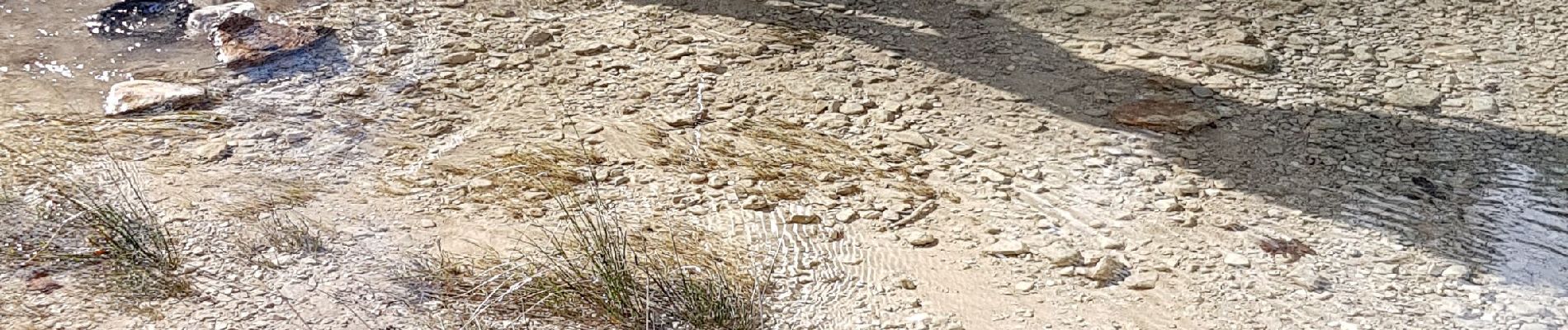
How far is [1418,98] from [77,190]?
13.8 ft

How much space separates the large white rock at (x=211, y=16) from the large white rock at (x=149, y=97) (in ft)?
1.78

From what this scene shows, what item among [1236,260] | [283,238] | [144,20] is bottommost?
[1236,260]

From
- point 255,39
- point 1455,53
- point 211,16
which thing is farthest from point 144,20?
point 1455,53

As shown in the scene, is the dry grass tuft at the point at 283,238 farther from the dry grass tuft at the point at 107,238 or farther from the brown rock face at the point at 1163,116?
the brown rock face at the point at 1163,116

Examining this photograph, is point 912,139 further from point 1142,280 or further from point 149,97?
point 149,97

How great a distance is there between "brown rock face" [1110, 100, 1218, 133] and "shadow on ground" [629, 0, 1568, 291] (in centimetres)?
4

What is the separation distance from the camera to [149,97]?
→ 4441 mm

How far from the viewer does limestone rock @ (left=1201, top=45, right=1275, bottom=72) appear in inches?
187

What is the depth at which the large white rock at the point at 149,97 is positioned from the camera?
440cm

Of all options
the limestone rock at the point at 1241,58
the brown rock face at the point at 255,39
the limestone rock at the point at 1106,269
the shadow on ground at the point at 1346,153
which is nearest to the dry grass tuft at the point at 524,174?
the brown rock face at the point at 255,39

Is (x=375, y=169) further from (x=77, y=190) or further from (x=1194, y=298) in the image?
(x=1194, y=298)

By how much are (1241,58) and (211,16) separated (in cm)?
385

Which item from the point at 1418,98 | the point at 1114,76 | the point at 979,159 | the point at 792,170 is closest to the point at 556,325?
the point at 792,170

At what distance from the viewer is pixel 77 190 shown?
382 cm
